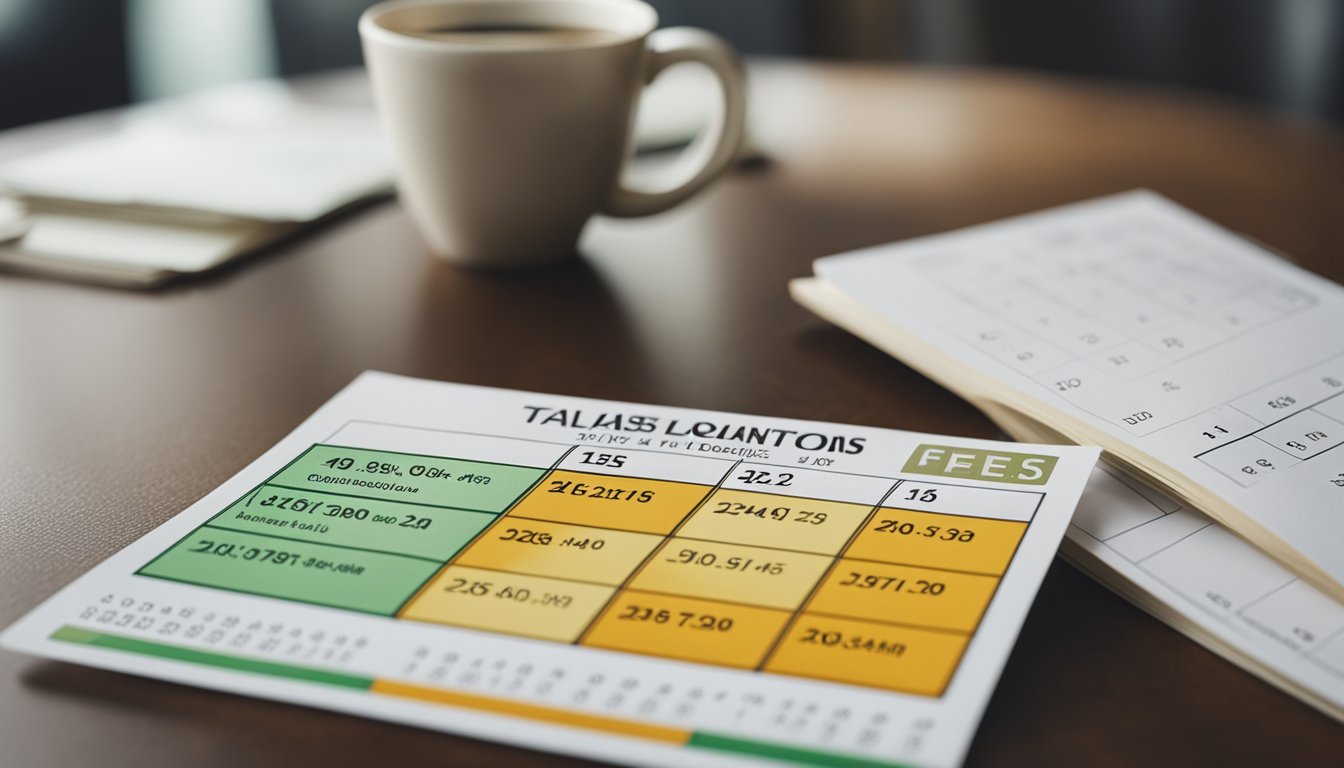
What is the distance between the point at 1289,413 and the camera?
47 cm

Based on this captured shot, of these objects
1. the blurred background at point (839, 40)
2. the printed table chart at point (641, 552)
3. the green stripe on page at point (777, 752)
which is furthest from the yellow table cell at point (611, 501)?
the blurred background at point (839, 40)

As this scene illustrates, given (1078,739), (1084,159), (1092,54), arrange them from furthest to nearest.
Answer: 1. (1092,54)
2. (1084,159)
3. (1078,739)

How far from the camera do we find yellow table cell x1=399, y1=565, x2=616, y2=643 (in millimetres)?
369

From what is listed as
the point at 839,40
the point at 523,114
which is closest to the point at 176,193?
the point at 523,114

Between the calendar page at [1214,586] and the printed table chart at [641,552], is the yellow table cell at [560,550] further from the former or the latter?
the calendar page at [1214,586]

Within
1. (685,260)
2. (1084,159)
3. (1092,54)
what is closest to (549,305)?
(685,260)

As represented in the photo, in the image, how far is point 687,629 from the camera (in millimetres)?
365

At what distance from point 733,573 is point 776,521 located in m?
0.04

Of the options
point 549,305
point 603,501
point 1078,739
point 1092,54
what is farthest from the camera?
point 1092,54

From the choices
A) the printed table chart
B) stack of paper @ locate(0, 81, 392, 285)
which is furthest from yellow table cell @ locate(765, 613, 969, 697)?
stack of paper @ locate(0, 81, 392, 285)

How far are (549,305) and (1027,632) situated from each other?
36cm

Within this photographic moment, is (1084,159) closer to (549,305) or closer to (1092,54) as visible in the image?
(549,305)

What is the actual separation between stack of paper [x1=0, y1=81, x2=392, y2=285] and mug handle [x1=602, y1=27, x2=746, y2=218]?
208 millimetres

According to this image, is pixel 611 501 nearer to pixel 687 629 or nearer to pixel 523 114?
pixel 687 629
